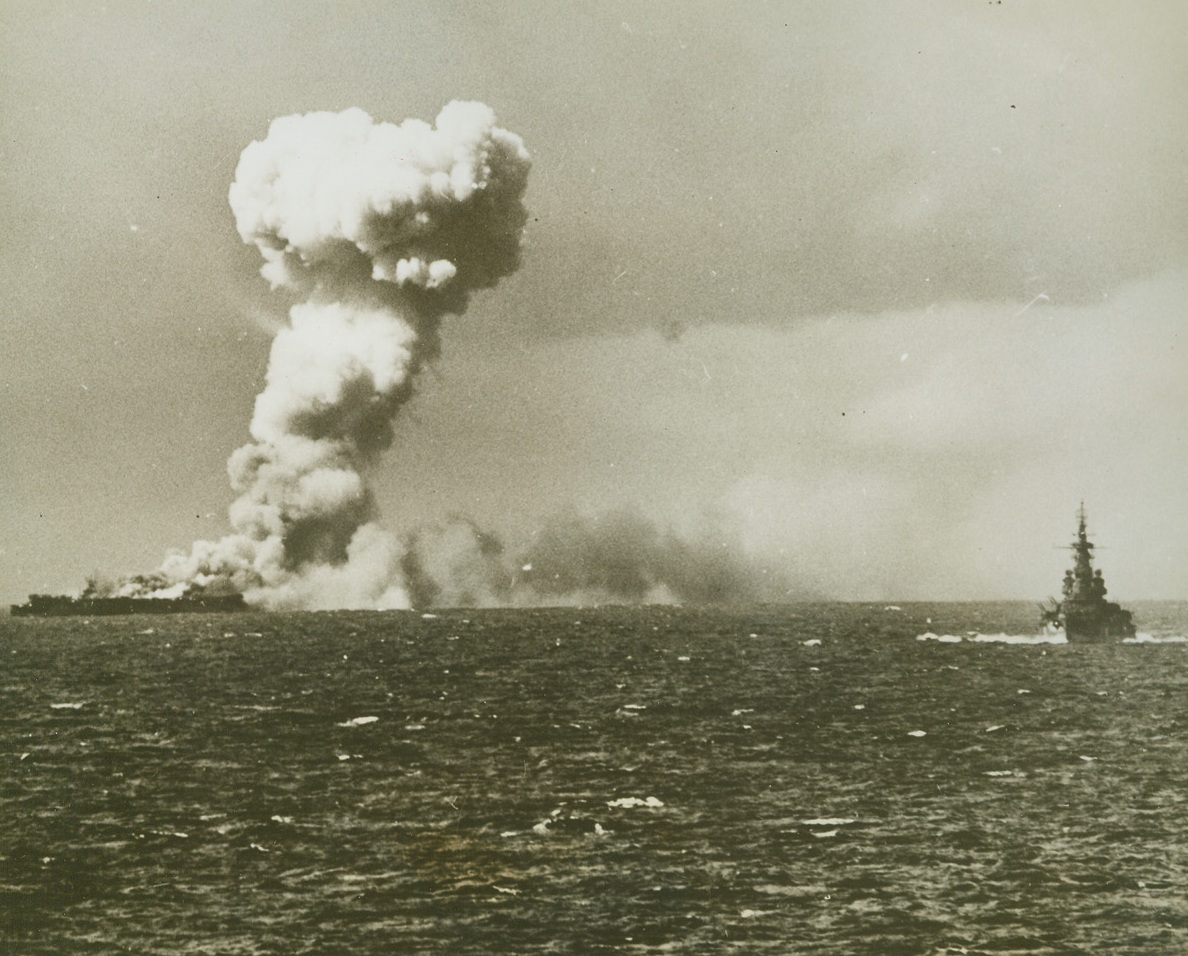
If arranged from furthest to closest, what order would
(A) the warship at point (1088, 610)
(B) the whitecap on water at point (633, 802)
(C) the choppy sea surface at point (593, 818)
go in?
(A) the warship at point (1088, 610) → (B) the whitecap on water at point (633, 802) → (C) the choppy sea surface at point (593, 818)

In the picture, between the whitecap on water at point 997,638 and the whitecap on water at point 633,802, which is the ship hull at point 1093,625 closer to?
the whitecap on water at point 997,638

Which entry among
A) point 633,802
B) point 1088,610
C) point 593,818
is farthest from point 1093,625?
point 593,818

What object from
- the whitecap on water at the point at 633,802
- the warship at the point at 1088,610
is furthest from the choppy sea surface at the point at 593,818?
the warship at the point at 1088,610

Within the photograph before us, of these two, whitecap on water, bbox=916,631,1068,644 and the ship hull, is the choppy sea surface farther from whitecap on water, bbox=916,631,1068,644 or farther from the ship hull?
whitecap on water, bbox=916,631,1068,644

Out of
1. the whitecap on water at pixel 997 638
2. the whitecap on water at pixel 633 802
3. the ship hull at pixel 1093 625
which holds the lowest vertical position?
the whitecap on water at pixel 997 638

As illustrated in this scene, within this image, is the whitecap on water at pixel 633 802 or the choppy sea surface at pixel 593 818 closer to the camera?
the choppy sea surface at pixel 593 818

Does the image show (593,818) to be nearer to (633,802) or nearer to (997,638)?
(633,802)

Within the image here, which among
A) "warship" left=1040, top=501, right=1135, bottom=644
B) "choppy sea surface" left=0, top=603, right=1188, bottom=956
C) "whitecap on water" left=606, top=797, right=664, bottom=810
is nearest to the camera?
"choppy sea surface" left=0, top=603, right=1188, bottom=956

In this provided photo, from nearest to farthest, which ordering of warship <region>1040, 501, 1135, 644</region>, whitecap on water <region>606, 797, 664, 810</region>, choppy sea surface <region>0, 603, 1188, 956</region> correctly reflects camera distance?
choppy sea surface <region>0, 603, 1188, 956</region> < whitecap on water <region>606, 797, 664, 810</region> < warship <region>1040, 501, 1135, 644</region>

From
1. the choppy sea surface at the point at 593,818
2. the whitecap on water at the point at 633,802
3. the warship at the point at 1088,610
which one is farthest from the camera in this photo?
the warship at the point at 1088,610

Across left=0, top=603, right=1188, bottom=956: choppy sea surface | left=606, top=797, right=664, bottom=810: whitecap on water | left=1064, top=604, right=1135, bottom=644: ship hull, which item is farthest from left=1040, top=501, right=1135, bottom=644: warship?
left=606, top=797, right=664, bottom=810: whitecap on water
